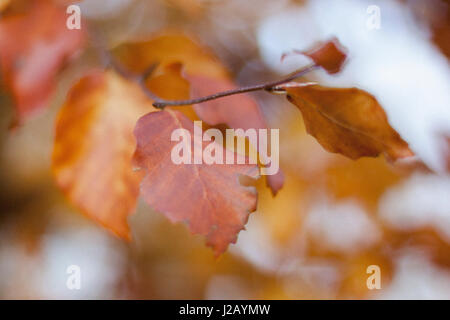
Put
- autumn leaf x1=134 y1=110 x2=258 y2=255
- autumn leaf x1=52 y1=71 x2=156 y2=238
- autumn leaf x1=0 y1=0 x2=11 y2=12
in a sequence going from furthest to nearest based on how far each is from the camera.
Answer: autumn leaf x1=0 y1=0 x2=11 y2=12 < autumn leaf x1=52 y1=71 x2=156 y2=238 < autumn leaf x1=134 y1=110 x2=258 y2=255

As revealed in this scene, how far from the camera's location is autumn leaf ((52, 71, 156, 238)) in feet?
1.80

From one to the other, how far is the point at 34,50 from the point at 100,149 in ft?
0.65

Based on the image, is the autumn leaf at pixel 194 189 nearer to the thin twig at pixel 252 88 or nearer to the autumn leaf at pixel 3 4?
the thin twig at pixel 252 88

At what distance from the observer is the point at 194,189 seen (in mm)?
418

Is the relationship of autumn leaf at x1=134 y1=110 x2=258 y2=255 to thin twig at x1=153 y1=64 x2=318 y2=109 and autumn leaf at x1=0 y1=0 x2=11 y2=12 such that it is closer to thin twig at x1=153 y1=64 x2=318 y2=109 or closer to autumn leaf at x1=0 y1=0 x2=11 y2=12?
thin twig at x1=153 y1=64 x2=318 y2=109

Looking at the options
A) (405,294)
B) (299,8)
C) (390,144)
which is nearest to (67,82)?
(299,8)

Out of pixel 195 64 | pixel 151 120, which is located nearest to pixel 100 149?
pixel 151 120

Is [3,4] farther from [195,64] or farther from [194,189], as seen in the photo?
[194,189]

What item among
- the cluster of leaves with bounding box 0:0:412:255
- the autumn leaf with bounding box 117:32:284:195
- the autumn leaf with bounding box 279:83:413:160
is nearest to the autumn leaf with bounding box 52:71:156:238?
the cluster of leaves with bounding box 0:0:412:255

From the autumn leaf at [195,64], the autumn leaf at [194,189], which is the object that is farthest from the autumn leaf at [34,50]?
the autumn leaf at [194,189]

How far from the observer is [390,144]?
0.46m

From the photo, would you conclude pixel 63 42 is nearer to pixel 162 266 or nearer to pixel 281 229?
pixel 281 229

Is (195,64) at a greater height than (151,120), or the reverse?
(195,64)
